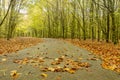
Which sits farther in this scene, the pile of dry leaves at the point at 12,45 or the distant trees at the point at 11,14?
the distant trees at the point at 11,14

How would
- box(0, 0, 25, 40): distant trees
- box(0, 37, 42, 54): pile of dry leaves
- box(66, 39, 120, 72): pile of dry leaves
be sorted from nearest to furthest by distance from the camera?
1. box(66, 39, 120, 72): pile of dry leaves
2. box(0, 37, 42, 54): pile of dry leaves
3. box(0, 0, 25, 40): distant trees

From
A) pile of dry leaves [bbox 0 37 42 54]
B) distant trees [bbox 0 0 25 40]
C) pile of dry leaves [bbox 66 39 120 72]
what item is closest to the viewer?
pile of dry leaves [bbox 66 39 120 72]

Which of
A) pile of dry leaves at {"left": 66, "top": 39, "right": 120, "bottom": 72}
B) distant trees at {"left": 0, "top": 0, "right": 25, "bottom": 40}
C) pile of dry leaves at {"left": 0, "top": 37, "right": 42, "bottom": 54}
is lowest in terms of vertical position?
pile of dry leaves at {"left": 66, "top": 39, "right": 120, "bottom": 72}

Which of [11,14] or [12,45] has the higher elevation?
[11,14]

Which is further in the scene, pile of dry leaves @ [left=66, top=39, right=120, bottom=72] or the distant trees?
the distant trees

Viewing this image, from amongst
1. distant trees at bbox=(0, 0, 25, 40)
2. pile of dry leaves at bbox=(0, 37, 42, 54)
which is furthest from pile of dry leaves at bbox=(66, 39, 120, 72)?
distant trees at bbox=(0, 0, 25, 40)

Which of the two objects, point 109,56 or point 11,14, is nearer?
point 109,56

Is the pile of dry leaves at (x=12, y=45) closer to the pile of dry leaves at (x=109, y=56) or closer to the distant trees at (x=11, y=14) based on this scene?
the pile of dry leaves at (x=109, y=56)

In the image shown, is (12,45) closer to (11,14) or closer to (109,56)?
(109,56)

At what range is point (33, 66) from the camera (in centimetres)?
804

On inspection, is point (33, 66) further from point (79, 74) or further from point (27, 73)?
point (79, 74)

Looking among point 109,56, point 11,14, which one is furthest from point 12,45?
point 11,14

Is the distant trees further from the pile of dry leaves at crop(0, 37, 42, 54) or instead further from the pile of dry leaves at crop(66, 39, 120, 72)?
the pile of dry leaves at crop(66, 39, 120, 72)

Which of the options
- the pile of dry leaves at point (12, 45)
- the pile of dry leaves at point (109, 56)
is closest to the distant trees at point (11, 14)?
the pile of dry leaves at point (12, 45)
